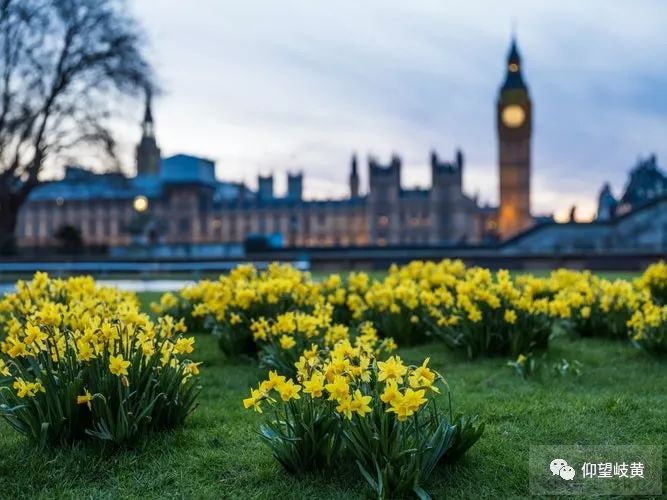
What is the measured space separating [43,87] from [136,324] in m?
22.3

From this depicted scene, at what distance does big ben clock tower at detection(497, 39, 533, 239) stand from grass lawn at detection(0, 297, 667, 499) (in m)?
79.5

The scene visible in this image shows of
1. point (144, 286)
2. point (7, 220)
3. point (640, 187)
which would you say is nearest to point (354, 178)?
point (640, 187)

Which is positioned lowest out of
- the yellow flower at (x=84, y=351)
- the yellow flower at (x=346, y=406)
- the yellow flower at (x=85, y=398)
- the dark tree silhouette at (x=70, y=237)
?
the yellow flower at (x=85, y=398)

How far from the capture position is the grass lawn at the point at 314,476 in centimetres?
329

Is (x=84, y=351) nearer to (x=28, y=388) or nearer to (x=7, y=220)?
(x=28, y=388)

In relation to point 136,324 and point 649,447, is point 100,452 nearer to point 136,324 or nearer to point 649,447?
point 136,324

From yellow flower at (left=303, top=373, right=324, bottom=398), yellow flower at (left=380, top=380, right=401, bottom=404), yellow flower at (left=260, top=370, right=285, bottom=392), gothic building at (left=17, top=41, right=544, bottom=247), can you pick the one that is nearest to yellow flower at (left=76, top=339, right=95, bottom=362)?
yellow flower at (left=260, top=370, right=285, bottom=392)

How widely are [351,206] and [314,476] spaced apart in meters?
87.1

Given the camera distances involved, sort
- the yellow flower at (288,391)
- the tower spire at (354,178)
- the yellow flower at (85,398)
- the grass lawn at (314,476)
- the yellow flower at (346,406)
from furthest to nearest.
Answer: the tower spire at (354,178) < the yellow flower at (85,398) < the grass lawn at (314,476) < the yellow flower at (288,391) < the yellow flower at (346,406)

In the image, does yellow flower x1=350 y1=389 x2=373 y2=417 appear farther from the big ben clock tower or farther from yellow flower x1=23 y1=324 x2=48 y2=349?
the big ben clock tower

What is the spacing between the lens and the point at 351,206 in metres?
90.2

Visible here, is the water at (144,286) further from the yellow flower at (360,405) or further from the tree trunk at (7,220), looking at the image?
the yellow flower at (360,405)

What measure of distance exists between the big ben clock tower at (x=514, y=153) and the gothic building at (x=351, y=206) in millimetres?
122

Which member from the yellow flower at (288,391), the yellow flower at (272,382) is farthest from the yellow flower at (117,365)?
the yellow flower at (288,391)
